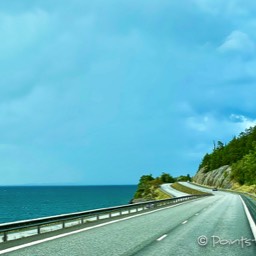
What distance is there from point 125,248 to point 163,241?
2103 millimetres

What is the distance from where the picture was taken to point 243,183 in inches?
5507

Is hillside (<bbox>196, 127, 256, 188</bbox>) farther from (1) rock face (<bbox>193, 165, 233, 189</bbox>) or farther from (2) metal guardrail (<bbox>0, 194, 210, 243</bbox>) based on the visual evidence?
(2) metal guardrail (<bbox>0, 194, 210, 243</bbox>)

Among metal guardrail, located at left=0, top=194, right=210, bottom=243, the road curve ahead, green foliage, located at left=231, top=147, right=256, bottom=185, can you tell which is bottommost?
the road curve ahead

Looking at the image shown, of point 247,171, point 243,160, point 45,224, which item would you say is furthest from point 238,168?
point 45,224

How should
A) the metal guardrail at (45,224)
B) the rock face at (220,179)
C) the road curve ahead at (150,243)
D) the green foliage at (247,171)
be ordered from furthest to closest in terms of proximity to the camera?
1. the rock face at (220,179)
2. the green foliage at (247,171)
3. the metal guardrail at (45,224)
4. the road curve ahead at (150,243)

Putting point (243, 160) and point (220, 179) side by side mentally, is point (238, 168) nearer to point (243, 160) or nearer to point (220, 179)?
point (243, 160)

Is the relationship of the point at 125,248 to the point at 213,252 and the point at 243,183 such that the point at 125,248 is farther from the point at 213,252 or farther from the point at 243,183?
the point at 243,183

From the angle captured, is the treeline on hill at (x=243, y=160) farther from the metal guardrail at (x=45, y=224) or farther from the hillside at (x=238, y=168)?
the metal guardrail at (x=45, y=224)

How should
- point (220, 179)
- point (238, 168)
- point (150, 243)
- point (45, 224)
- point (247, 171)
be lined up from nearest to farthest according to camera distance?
1. point (150, 243)
2. point (45, 224)
3. point (247, 171)
4. point (238, 168)
5. point (220, 179)

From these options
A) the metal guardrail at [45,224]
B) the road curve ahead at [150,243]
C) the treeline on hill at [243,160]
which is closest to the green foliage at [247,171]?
the treeline on hill at [243,160]

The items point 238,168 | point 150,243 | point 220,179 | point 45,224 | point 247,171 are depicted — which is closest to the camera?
point 150,243

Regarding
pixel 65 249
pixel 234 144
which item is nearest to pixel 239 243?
pixel 65 249

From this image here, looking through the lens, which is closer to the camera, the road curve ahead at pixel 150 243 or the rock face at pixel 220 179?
the road curve ahead at pixel 150 243

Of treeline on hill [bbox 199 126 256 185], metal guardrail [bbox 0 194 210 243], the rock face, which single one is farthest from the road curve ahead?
the rock face
